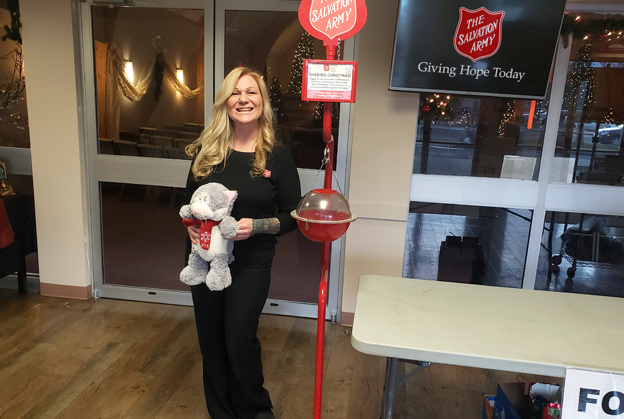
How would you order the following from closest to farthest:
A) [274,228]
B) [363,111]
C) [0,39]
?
[274,228] < [363,111] < [0,39]

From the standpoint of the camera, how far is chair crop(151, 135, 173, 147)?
3.09m

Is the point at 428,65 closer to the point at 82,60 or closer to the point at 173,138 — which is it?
the point at 173,138

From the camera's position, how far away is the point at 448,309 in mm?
1600

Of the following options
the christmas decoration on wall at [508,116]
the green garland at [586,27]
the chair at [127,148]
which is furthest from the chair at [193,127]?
the green garland at [586,27]

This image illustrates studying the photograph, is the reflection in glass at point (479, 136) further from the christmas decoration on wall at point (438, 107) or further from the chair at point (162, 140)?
the chair at point (162, 140)

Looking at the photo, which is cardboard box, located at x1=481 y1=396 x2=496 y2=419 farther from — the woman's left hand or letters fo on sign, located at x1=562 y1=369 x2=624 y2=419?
the woman's left hand

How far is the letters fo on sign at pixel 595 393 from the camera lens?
4.13ft

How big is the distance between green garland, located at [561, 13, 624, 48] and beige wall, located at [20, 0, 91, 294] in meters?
2.89

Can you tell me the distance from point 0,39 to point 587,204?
4007mm

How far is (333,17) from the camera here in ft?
5.15

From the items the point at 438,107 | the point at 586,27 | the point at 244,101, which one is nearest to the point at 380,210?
the point at 438,107

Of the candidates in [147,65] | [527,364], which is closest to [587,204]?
[527,364]

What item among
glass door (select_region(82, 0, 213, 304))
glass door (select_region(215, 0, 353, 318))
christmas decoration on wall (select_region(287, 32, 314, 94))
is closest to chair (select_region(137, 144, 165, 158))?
Result: glass door (select_region(82, 0, 213, 304))

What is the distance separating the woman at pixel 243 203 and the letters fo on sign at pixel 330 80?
0.37m
